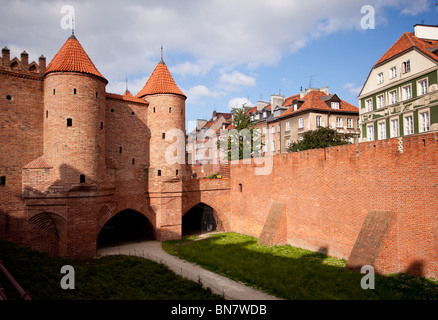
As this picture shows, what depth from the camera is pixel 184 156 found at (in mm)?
22234

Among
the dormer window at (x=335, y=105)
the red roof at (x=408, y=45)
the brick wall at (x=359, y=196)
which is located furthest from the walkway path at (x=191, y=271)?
the dormer window at (x=335, y=105)

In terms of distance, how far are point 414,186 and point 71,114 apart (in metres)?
17.1

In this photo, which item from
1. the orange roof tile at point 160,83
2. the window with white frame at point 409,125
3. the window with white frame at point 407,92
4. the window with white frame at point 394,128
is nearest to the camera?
the orange roof tile at point 160,83

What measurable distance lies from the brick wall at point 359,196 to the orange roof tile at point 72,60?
12.8 m

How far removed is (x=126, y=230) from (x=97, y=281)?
42.4 feet

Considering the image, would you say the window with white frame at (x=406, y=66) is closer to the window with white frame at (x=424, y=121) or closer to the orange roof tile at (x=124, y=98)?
the window with white frame at (x=424, y=121)

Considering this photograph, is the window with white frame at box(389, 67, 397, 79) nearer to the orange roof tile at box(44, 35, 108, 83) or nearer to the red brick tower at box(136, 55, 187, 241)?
the red brick tower at box(136, 55, 187, 241)

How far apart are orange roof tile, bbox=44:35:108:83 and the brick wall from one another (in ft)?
41.9

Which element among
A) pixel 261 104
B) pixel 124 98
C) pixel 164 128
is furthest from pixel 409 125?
pixel 261 104

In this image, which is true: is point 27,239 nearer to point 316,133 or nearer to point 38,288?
point 38,288

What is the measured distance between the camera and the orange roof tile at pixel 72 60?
1711cm

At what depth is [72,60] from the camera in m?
17.5

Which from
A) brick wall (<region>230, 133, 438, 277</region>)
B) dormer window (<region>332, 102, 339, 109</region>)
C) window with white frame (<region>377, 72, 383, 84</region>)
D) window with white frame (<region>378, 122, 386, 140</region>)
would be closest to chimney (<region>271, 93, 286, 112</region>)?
dormer window (<region>332, 102, 339, 109</region>)

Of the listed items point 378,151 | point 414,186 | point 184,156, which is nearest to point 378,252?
point 414,186
